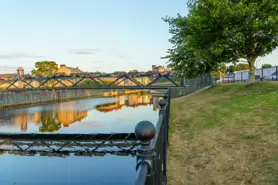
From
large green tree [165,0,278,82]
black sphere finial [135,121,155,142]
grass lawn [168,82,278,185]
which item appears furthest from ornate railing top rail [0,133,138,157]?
black sphere finial [135,121,155,142]

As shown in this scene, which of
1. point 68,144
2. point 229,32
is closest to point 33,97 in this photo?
point 68,144

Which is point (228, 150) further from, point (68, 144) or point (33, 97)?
point (33, 97)

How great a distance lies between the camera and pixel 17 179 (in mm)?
14055

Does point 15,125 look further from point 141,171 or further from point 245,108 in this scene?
point 141,171

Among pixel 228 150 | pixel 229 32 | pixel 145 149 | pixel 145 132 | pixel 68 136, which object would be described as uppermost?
pixel 229 32

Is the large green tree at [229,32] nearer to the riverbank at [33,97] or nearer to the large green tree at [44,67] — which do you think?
the riverbank at [33,97]

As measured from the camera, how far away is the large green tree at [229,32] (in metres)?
20.2

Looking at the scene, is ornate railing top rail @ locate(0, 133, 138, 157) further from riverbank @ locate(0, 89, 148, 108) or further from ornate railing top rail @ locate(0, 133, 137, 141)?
riverbank @ locate(0, 89, 148, 108)

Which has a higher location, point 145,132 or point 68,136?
point 145,132

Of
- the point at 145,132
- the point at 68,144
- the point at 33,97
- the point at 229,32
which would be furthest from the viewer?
the point at 33,97

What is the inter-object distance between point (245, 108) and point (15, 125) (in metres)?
28.1

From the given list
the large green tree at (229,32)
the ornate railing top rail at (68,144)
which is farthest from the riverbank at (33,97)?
the large green tree at (229,32)

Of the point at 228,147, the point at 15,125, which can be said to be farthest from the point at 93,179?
the point at 15,125

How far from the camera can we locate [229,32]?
20.5m
